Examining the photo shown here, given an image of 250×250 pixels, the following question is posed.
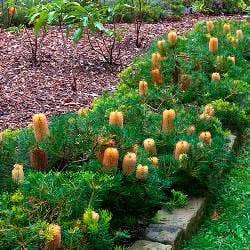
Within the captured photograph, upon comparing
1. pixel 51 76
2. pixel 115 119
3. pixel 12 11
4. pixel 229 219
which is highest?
pixel 115 119

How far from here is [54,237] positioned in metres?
2.97

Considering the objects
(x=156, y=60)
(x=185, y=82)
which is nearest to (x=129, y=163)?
(x=185, y=82)

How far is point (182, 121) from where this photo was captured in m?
4.70

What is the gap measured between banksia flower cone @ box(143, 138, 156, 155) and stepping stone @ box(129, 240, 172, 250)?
0.68m

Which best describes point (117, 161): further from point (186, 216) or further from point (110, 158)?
point (186, 216)

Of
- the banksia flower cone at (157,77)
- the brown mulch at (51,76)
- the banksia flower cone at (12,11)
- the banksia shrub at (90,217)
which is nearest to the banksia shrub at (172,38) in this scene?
the banksia flower cone at (157,77)

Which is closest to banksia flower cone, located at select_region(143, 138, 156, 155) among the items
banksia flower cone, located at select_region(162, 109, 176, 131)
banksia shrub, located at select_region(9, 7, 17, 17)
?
banksia flower cone, located at select_region(162, 109, 176, 131)

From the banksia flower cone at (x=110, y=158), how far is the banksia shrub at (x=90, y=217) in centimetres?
49

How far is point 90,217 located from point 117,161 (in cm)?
58

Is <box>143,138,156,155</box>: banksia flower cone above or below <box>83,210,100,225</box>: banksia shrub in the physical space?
below

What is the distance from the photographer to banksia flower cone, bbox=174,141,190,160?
418cm

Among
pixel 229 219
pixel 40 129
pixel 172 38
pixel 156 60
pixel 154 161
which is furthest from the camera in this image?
pixel 172 38

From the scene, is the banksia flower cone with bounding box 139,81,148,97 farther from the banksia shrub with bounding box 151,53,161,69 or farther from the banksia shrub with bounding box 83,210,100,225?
the banksia shrub with bounding box 83,210,100,225

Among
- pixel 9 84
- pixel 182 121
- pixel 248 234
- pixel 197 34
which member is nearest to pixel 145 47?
pixel 197 34
